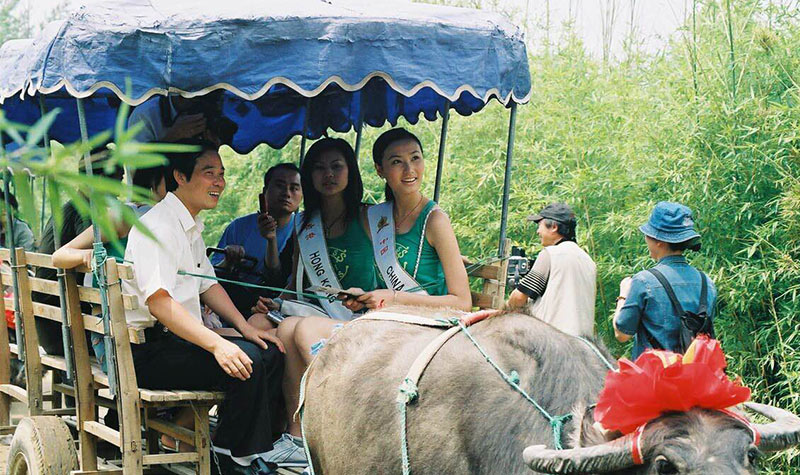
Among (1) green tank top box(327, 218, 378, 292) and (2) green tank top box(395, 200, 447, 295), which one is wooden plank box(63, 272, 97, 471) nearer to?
(1) green tank top box(327, 218, 378, 292)

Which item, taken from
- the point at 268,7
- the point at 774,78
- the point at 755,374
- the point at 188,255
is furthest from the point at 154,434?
the point at 774,78

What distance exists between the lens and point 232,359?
3.90 meters

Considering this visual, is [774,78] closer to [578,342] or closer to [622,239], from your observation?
[622,239]

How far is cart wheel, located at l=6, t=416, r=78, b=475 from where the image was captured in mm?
4523

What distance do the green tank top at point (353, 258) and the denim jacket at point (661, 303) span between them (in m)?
1.31

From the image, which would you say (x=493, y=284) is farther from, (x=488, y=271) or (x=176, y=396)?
(x=176, y=396)

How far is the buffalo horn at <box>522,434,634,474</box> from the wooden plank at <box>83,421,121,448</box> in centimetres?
233

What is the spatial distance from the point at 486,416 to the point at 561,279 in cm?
291

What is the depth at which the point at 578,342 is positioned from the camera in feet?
10.4

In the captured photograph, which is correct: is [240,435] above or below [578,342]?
below

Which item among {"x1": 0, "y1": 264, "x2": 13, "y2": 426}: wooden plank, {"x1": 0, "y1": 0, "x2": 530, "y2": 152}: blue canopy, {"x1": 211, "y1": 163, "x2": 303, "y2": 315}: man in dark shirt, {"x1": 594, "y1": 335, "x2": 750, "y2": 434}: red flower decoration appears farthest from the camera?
{"x1": 0, "y1": 264, "x2": 13, "y2": 426}: wooden plank

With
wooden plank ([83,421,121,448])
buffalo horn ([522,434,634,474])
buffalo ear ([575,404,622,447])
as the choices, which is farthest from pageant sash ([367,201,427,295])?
buffalo horn ([522,434,634,474])

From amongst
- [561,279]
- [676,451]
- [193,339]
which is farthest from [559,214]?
[676,451]

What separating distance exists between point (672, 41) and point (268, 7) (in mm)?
3922
